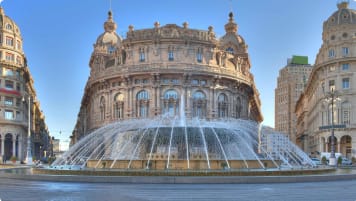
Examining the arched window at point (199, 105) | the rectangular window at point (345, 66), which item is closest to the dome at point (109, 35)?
the arched window at point (199, 105)

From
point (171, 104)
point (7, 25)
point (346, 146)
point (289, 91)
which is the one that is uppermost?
point (7, 25)

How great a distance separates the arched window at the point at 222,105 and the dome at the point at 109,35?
27.1 meters

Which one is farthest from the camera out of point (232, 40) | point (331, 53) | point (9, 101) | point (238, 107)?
point (232, 40)

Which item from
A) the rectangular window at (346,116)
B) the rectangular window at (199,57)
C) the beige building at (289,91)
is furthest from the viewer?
the beige building at (289,91)

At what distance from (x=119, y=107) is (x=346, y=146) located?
3562 centimetres

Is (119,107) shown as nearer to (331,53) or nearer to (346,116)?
(346,116)

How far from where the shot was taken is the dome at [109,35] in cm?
8531

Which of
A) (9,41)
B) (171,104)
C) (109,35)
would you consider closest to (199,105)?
(171,104)

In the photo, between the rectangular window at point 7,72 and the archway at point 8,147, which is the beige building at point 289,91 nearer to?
the archway at point 8,147

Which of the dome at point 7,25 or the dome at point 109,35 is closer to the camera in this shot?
the dome at point 7,25

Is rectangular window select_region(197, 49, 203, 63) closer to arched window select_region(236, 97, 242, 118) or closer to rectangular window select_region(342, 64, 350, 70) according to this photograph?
arched window select_region(236, 97, 242, 118)

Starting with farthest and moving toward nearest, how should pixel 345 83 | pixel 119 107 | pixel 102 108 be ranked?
1. pixel 102 108
2. pixel 345 83
3. pixel 119 107

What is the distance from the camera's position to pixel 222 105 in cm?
6681

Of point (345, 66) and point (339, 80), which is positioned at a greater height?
point (345, 66)
